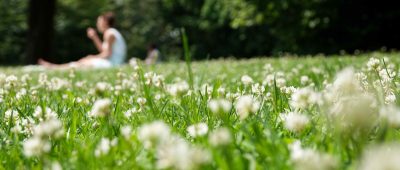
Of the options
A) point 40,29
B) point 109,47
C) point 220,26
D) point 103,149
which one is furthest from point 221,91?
point 220,26

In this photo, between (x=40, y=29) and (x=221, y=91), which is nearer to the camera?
(x=221, y=91)

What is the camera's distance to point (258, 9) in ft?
74.1

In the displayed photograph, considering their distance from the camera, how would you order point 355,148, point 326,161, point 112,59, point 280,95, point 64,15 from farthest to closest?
point 64,15
point 112,59
point 280,95
point 355,148
point 326,161

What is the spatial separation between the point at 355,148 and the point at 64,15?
41.9m

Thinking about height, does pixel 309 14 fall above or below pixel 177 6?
below

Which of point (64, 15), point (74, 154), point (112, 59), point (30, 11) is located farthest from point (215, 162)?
point (64, 15)

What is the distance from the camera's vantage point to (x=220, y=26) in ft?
133

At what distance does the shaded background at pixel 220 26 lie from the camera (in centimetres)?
2316

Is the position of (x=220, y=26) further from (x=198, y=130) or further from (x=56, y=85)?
(x=198, y=130)

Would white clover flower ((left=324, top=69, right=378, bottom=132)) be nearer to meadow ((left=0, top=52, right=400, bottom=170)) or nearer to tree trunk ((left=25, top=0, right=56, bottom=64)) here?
meadow ((left=0, top=52, right=400, bottom=170))

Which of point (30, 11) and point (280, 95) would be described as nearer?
point (280, 95)

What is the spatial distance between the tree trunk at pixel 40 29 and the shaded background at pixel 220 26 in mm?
122

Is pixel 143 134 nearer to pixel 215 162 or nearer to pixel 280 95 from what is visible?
pixel 215 162

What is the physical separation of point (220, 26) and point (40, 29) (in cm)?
1974
